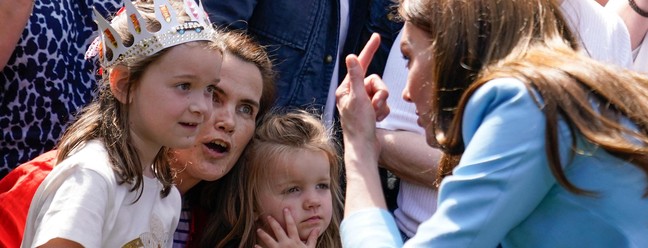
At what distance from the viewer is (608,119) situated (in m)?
2.26

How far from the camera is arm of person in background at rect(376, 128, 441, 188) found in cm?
384

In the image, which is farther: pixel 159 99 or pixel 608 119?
pixel 159 99

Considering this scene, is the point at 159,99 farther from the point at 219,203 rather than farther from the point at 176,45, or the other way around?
the point at 219,203

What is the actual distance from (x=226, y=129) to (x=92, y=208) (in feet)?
3.00

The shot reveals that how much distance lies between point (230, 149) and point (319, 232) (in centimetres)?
43

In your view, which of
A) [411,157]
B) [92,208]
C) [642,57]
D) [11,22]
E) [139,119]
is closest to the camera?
[92,208]

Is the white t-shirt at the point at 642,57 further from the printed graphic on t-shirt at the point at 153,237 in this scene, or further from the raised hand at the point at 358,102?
the printed graphic on t-shirt at the point at 153,237

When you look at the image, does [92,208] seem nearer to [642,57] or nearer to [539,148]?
[539,148]

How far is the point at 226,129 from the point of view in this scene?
371 cm

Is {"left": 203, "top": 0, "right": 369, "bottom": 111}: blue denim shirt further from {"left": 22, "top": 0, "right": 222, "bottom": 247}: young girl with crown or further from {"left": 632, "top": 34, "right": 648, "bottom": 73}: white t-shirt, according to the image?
{"left": 632, "top": 34, "right": 648, "bottom": 73}: white t-shirt

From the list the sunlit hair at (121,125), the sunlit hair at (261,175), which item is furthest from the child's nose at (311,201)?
the sunlit hair at (121,125)

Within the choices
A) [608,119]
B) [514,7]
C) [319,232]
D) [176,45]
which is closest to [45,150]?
[176,45]

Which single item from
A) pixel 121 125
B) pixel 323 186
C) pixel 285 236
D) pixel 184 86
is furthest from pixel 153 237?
pixel 323 186

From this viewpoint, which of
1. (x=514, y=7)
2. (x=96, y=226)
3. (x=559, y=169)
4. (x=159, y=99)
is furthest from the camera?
(x=159, y=99)
